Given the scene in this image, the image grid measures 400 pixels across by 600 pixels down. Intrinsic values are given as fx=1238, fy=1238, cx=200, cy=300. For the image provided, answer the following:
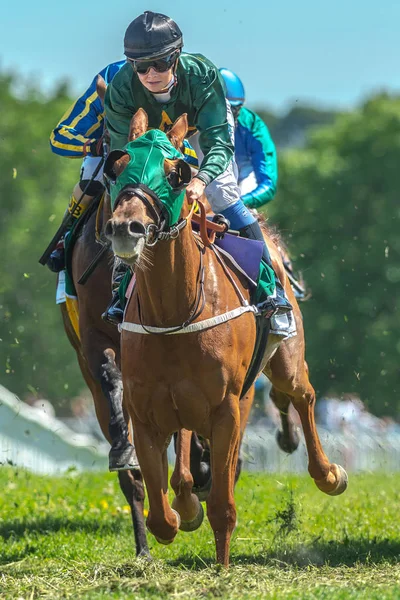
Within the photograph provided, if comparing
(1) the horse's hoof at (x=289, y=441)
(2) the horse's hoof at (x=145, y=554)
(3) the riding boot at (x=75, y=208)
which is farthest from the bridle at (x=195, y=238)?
(1) the horse's hoof at (x=289, y=441)

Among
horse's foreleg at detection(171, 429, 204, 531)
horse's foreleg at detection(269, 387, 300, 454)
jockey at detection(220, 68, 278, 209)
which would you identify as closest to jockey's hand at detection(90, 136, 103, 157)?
horse's foreleg at detection(171, 429, 204, 531)

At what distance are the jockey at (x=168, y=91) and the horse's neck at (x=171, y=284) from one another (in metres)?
0.45

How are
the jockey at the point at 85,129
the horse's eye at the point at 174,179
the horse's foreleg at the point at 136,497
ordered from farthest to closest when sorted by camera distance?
the jockey at the point at 85,129
the horse's foreleg at the point at 136,497
the horse's eye at the point at 174,179

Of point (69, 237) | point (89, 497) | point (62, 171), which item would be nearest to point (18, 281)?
point (62, 171)

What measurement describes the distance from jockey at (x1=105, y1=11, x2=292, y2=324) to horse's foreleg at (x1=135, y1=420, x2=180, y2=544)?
1.51m

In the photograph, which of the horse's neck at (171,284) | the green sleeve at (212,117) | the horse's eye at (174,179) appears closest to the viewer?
the horse's eye at (174,179)

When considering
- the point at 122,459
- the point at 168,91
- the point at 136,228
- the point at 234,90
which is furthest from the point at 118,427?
the point at 234,90

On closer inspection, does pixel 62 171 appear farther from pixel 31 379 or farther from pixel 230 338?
pixel 230 338

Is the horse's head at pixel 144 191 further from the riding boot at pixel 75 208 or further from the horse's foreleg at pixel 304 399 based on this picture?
the horse's foreleg at pixel 304 399

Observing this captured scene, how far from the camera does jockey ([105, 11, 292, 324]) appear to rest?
23.7 feet

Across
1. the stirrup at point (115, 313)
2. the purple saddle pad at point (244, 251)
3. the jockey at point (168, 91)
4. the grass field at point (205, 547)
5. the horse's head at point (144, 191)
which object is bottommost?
the grass field at point (205, 547)

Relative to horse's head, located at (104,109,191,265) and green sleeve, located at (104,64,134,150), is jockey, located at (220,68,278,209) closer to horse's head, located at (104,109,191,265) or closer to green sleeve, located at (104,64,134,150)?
green sleeve, located at (104,64,134,150)

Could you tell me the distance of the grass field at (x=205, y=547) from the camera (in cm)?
685

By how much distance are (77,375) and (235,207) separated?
80.8 feet
